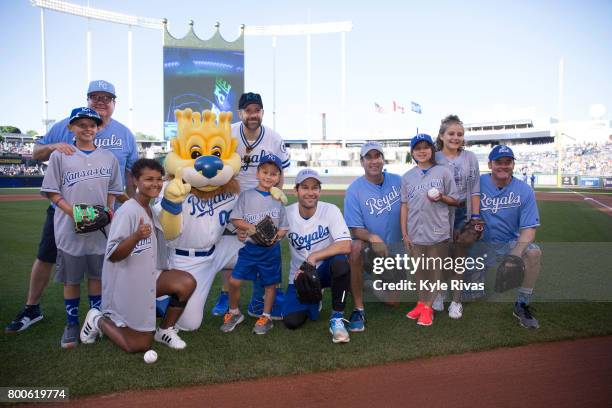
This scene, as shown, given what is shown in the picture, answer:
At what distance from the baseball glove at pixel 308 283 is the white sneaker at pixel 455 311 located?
4.63 feet

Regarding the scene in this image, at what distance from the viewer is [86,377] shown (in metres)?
3.08

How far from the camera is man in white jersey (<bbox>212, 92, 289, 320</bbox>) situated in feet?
14.7

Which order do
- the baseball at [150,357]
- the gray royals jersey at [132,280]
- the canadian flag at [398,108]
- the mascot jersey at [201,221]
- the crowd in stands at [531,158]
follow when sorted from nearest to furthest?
1. the baseball at [150,357]
2. the gray royals jersey at [132,280]
3. the mascot jersey at [201,221]
4. the crowd in stands at [531,158]
5. the canadian flag at [398,108]

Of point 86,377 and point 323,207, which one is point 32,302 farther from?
point 323,207

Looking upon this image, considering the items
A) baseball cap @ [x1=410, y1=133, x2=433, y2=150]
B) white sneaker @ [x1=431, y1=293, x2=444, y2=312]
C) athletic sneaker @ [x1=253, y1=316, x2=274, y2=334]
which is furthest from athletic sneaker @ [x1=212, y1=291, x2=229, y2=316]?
baseball cap @ [x1=410, y1=133, x2=433, y2=150]

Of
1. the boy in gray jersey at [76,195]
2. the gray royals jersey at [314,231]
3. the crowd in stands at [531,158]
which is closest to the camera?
the boy in gray jersey at [76,195]

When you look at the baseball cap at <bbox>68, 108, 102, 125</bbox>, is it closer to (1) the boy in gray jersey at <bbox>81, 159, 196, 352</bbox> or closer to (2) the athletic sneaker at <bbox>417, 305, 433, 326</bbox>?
(1) the boy in gray jersey at <bbox>81, 159, 196, 352</bbox>

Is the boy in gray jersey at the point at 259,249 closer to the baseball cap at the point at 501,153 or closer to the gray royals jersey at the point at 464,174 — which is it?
the gray royals jersey at the point at 464,174

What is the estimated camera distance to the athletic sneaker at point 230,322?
4.05m

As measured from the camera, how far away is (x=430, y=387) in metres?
3.00

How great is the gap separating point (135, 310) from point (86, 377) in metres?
0.59

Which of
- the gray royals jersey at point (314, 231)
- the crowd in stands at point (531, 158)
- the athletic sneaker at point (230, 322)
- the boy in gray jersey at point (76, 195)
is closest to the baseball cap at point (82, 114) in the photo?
the boy in gray jersey at point (76, 195)

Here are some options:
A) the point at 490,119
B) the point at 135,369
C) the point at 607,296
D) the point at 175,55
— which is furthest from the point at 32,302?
the point at 490,119

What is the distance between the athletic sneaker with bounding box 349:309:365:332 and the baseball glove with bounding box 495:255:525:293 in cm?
143
